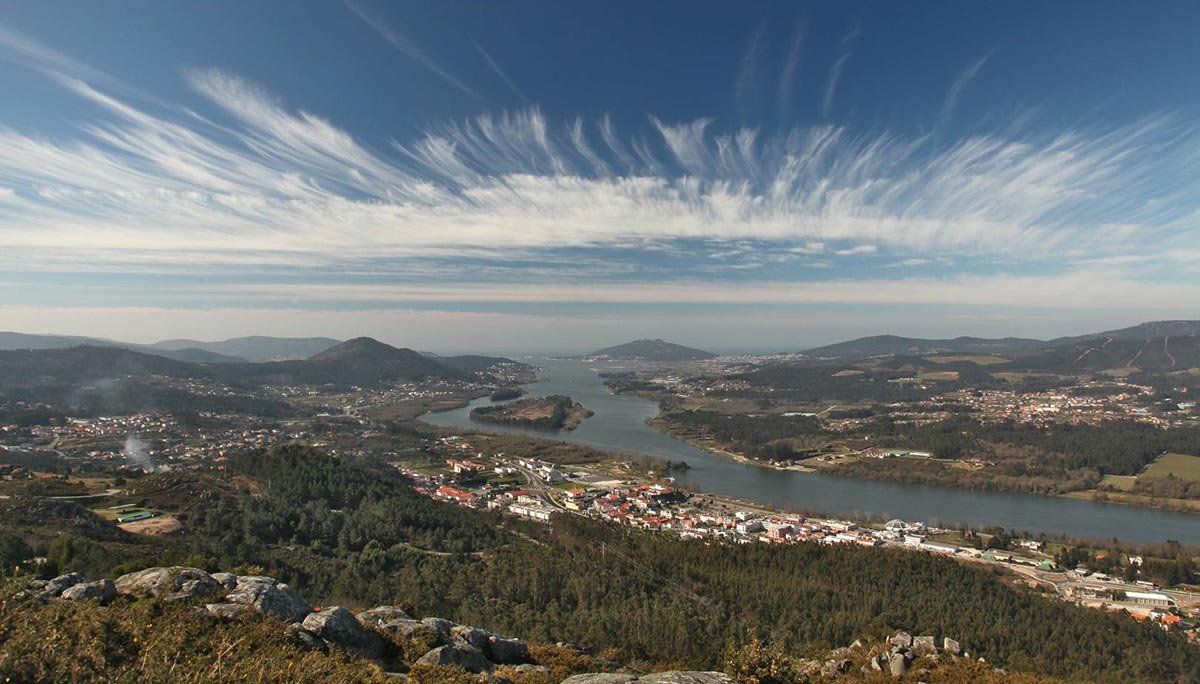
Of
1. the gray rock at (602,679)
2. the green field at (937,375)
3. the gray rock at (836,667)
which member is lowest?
the green field at (937,375)

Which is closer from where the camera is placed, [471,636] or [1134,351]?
[471,636]

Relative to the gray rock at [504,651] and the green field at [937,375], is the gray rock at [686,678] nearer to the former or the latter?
the gray rock at [504,651]

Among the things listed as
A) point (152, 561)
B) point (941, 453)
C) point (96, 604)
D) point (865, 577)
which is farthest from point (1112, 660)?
point (941, 453)

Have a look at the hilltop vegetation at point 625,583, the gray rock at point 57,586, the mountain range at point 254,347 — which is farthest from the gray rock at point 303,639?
the mountain range at point 254,347

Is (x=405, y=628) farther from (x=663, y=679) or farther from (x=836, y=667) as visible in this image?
(x=836, y=667)

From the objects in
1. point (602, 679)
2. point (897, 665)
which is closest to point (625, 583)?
point (897, 665)

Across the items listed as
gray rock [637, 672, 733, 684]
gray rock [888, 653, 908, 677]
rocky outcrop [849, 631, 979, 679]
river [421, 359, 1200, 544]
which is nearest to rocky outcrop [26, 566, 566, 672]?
gray rock [637, 672, 733, 684]
